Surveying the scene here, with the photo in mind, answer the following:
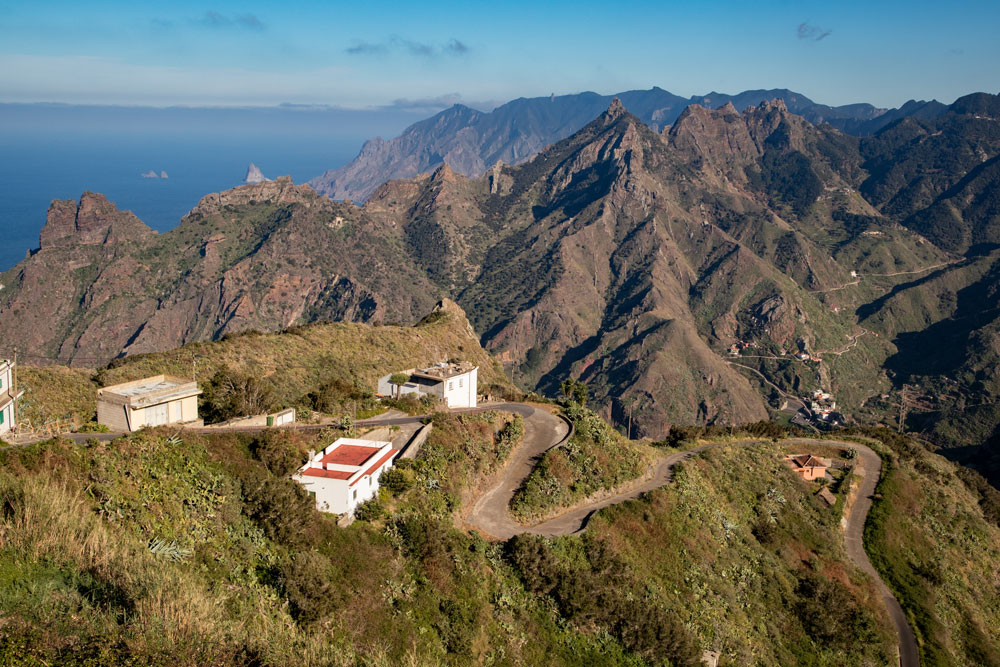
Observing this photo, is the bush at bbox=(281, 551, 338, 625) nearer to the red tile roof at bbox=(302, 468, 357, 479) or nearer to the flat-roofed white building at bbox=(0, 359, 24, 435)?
the red tile roof at bbox=(302, 468, 357, 479)

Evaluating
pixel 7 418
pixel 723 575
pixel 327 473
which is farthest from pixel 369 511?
pixel 723 575

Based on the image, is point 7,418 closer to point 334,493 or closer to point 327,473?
point 327,473

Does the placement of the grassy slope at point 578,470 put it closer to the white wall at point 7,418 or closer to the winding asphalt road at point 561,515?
the winding asphalt road at point 561,515

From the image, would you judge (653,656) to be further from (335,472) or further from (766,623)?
(335,472)

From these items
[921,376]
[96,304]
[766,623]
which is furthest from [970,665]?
[96,304]

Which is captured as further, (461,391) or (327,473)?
(461,391)

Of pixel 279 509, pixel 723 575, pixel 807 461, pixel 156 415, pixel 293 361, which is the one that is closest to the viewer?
pixel 279 509

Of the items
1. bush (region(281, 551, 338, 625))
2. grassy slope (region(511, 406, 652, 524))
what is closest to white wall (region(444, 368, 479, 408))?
grassy slope (region(511, 406, 652, 524))

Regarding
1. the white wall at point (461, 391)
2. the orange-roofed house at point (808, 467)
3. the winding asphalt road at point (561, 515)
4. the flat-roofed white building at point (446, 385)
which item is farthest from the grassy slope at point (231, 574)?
the orange-roofed house at point (808, 467)
